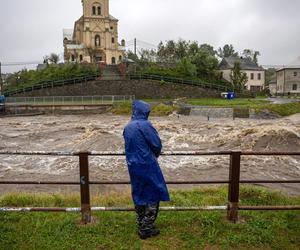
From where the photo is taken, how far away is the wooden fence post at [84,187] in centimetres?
500

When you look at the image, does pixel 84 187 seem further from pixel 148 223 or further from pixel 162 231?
pixel 162 231

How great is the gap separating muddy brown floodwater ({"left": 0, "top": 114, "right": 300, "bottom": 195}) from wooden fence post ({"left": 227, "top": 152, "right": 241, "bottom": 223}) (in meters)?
5.71

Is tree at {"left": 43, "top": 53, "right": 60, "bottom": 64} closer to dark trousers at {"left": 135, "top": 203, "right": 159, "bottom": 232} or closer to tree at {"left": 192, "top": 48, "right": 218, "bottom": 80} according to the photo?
tree at {"left": 192, "top": 48, "right": 218, "bottom": 80}

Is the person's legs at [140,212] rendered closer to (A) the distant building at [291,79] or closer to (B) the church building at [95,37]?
(B) the church building at [95,37]

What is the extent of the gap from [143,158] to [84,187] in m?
1.14

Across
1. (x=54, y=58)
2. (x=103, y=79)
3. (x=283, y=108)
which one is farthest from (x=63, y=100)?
(x=54, y=58)

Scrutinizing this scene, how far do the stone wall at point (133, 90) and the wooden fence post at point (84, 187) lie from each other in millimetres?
46568

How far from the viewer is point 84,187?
201 inches

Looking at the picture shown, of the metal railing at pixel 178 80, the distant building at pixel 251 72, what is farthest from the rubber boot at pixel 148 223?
the distant building at pixel 251 72

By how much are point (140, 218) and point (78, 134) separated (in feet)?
67.7

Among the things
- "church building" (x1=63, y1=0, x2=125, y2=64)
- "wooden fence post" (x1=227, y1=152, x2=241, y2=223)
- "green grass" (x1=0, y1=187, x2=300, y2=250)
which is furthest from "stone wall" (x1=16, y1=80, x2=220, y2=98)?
"wooden fence post" (x1=227, y1=152, x2=241, y2=223)

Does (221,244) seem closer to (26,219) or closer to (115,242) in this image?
(115,242)

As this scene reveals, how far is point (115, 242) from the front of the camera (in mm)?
4715

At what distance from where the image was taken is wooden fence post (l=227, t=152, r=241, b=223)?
5.04 m
